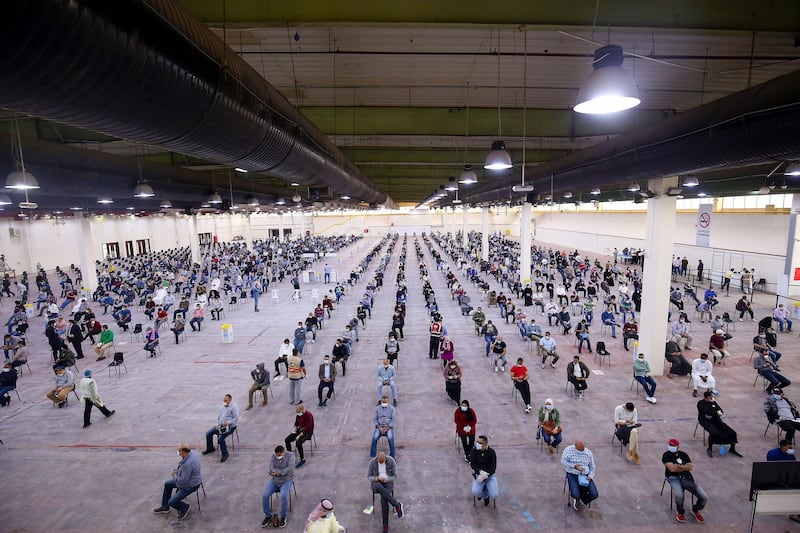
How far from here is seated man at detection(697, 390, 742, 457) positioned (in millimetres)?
7531

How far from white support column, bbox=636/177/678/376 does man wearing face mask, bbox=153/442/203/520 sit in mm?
11532

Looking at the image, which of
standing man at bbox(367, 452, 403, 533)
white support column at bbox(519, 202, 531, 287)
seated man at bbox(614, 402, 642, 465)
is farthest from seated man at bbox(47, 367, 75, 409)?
white support column at bbox(519, 202, 531, 287)

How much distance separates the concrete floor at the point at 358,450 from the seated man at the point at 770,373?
0.48m

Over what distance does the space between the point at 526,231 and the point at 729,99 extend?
18013mm

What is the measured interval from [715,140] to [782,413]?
5835 millimetres

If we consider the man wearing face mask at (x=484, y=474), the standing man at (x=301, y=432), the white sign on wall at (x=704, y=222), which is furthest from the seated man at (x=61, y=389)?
the white sign on wall at (x=704, y=222)

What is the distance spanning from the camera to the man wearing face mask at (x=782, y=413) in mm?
7805

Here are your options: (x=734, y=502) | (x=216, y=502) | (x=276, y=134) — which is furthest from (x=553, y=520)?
(x=276, y=134)

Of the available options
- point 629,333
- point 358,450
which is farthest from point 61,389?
point 629,333

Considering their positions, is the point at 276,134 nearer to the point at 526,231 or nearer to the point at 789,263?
the point at 526,231

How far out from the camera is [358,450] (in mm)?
7934

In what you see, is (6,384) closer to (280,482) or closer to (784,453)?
(280,482)

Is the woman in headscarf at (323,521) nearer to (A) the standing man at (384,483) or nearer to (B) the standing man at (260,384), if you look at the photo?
(A) the standing man at (384,483)

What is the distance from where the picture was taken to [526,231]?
2383 cm
